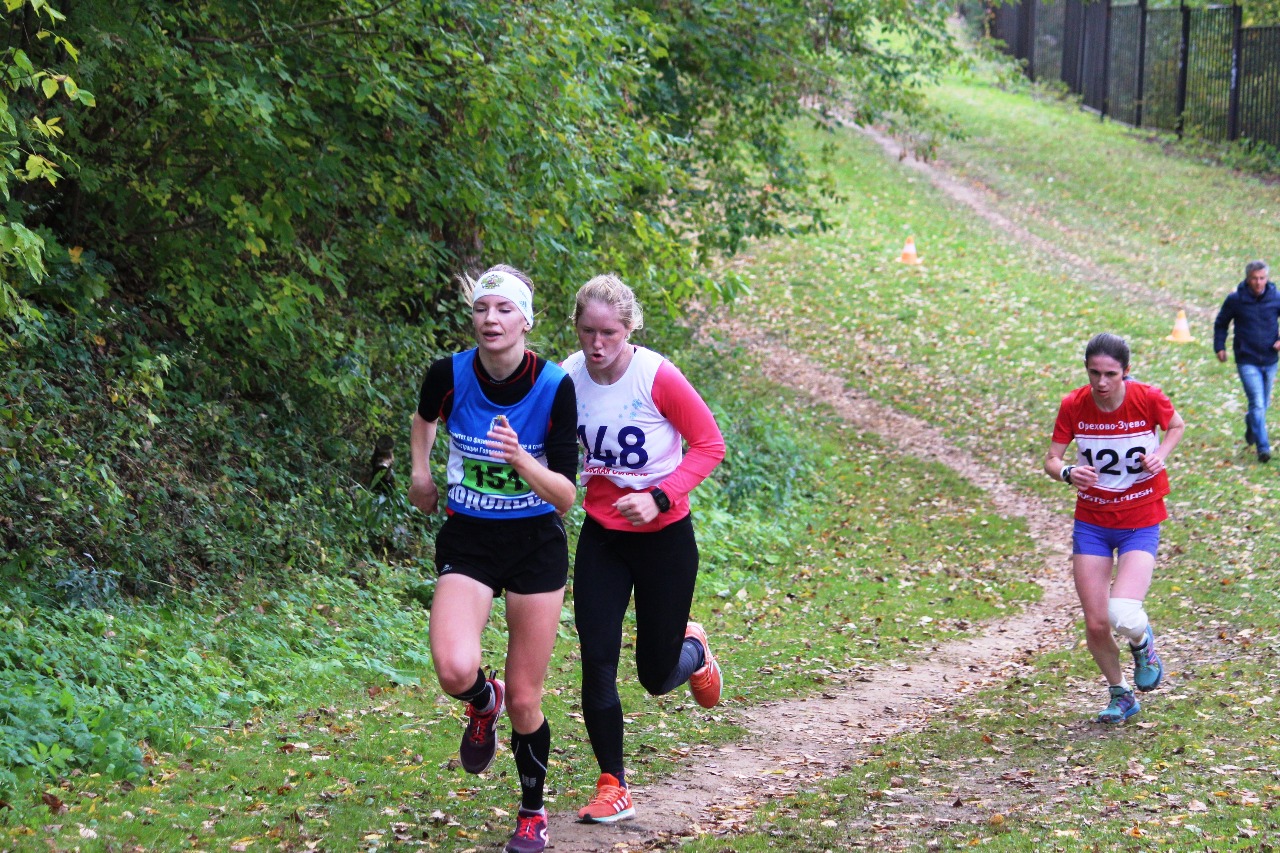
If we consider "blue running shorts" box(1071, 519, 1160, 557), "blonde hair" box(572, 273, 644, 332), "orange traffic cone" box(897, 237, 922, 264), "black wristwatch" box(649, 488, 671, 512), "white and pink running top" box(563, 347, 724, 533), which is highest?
"blonde hair" box(572, 273, 644, 332)

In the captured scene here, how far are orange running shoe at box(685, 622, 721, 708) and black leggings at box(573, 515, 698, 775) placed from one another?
0.47 metres

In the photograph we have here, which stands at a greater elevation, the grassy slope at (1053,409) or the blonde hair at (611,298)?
the blonde hair at (611,298)

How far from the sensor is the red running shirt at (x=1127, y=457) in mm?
7336

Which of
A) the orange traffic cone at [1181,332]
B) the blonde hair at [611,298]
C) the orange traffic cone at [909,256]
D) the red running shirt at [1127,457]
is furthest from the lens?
the orange traffic cone at [909,256]

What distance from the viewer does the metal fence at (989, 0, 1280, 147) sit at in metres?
31.3

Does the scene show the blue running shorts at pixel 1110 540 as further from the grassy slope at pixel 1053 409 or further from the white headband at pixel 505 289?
the white headband at pixel 505 289

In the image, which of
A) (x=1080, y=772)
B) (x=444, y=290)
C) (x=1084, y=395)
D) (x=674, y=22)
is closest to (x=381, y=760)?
(x=1080, y=772)

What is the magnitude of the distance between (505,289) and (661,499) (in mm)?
1102

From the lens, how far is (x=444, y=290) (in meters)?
11.9

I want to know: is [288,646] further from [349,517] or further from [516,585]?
[516,585]

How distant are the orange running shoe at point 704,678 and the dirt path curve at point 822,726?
452 mm

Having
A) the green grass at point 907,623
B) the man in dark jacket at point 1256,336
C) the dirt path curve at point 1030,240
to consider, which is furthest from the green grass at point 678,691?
the dirt path curve at point 1030,240

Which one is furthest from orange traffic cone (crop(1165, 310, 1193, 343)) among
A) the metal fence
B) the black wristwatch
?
the black wristwatch

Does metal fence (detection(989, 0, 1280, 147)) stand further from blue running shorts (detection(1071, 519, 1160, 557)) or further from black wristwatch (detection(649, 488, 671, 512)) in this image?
black wristwatch (detection(649, 488, 671, 512))
